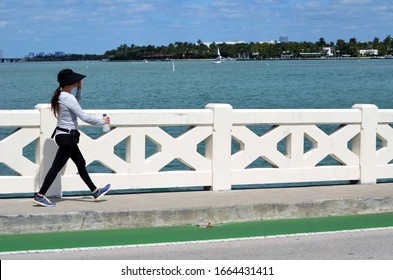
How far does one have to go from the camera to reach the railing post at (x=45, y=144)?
414 inches

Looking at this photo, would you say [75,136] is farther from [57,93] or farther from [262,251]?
[262,251]

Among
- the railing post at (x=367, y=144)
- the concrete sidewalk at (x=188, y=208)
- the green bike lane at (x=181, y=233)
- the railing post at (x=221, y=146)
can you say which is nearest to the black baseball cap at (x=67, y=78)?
the concrete sidewalk at (x=188, y=208)

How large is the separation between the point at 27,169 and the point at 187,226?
7.11ft

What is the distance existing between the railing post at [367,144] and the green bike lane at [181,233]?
151cm

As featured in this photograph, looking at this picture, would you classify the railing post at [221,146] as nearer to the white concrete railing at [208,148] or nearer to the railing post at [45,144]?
the white concrete railing at [208,148]

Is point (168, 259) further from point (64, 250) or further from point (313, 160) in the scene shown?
point (313, 160)

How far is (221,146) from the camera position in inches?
447

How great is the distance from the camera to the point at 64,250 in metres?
8.70

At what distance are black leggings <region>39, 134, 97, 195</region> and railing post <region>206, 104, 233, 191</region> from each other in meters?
1.92

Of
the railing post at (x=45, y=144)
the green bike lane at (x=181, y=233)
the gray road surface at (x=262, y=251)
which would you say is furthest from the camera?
the railing post at (x=45, y=144)

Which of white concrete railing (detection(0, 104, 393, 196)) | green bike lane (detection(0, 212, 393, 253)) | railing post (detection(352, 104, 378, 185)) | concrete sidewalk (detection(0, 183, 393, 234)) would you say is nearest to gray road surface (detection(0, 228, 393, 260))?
green bike lane (detection(0, 212, 393, 253))

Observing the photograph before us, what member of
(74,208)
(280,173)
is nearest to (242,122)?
(280,173)

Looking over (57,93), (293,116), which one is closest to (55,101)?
(57,93)

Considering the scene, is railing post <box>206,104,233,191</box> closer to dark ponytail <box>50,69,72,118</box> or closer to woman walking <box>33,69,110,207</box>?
woman walking <box>33,69,110,207</box>
